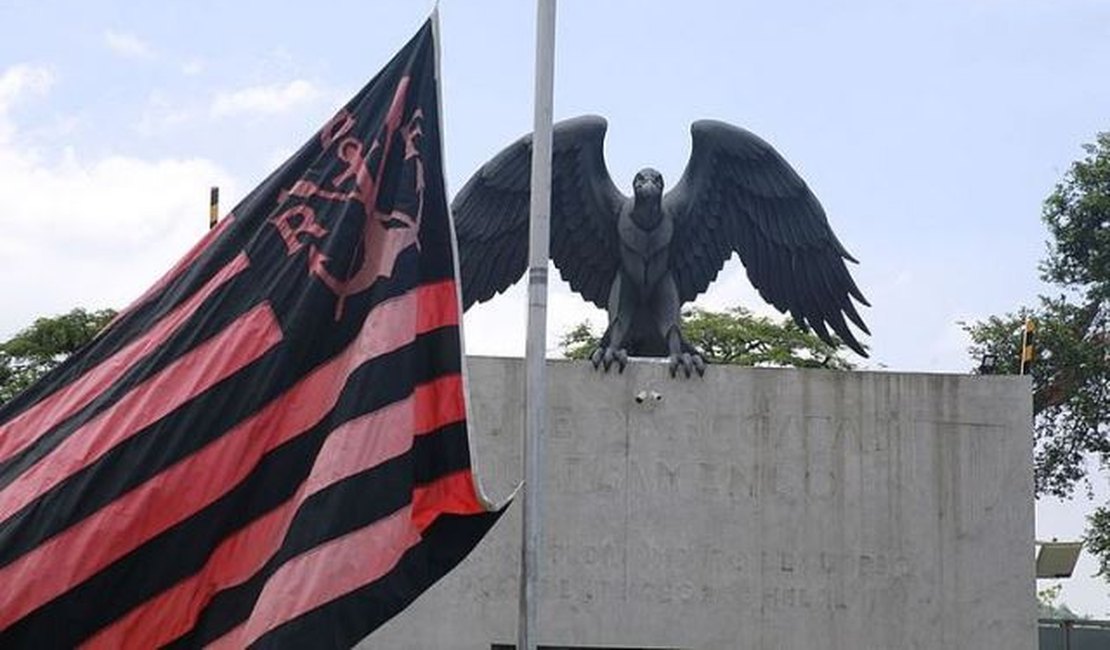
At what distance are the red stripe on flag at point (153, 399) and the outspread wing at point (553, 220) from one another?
8592 millimetres

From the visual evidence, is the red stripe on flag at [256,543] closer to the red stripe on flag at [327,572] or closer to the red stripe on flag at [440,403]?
the red stripe on flag at [440,403]

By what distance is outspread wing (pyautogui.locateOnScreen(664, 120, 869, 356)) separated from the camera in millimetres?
15359

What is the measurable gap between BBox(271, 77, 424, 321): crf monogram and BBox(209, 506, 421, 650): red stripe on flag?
95 cm

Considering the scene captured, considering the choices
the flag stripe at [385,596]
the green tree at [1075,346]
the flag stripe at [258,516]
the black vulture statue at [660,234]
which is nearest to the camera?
the flag stripe at [385,596]

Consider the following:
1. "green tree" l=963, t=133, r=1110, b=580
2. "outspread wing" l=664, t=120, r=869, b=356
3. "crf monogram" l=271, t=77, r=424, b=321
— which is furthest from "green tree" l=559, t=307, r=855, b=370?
"crf monogram" l=271, t=77, r=424, b=321

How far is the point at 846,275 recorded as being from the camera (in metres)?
15.9

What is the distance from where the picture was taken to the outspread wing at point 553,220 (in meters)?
15.2

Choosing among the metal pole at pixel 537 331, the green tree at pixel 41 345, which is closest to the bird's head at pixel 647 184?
the metal pole at pixel 537 331

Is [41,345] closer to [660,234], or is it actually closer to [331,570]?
[660,234]

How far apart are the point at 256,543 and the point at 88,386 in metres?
0.87

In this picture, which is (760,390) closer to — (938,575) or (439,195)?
(938,575)

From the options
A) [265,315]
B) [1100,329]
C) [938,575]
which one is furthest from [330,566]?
[1100,329]

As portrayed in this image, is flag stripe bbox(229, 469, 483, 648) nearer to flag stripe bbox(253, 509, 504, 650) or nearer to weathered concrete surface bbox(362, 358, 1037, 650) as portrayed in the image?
flag stripe bbox(253, 509, 504, 650)

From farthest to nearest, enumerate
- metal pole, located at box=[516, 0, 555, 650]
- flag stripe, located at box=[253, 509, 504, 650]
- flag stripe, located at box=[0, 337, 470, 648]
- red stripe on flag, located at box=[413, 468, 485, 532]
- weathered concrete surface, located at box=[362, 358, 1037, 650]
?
1. weathered concrete surface, located at box=[362, 358, 1037, 650]
2. metal pole, located at box=[516, 0, 555, 650]
3. red stripe on flag, located at box=[413, 468, 485, 532]
4. flag stripe, located at box=[0, 337, 470, 648]
5. flag stripe, located at box=[253, 509, 504, 650]
